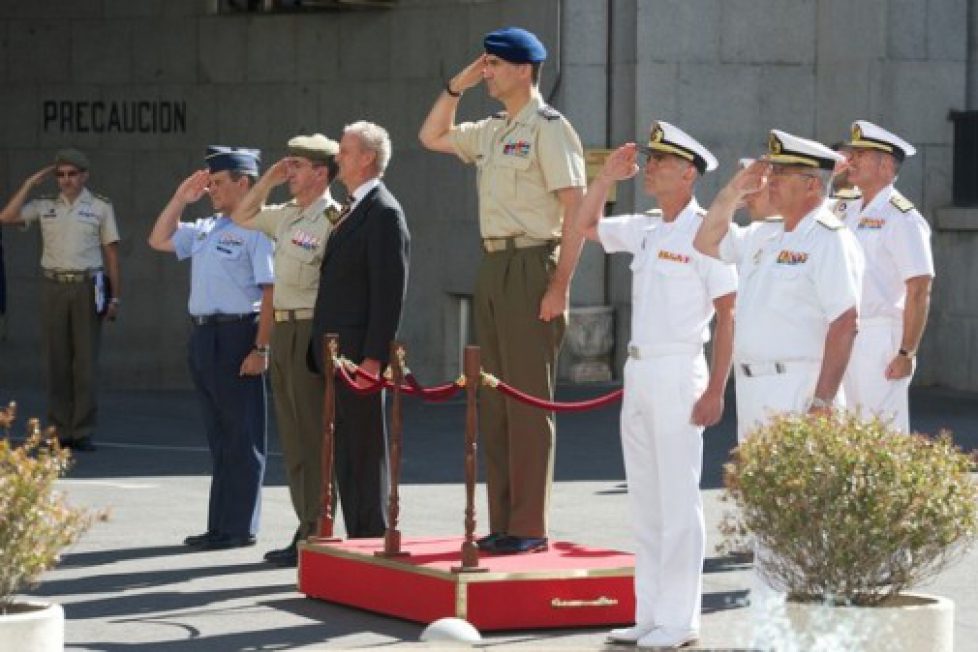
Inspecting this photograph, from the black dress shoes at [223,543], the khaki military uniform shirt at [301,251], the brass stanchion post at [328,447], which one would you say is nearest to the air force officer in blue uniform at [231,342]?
the black dress shoes at [223,543]

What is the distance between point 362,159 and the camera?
1136 centimetres

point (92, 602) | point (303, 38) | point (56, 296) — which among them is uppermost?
point (303, 38)

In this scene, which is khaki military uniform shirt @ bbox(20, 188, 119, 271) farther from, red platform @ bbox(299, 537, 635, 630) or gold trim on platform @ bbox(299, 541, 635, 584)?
gold trim on platform @ bbox(299, 541, 635, 584)

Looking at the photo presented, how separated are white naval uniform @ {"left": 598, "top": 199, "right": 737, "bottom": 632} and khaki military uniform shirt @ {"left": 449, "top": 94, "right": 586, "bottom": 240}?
1.28 metres

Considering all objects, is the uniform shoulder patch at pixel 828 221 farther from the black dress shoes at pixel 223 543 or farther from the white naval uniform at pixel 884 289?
the black dress shoes at pixel 223 543

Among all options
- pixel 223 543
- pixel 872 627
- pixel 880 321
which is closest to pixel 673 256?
pixel 880 321

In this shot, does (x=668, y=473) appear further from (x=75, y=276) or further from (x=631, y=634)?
(x=75, y=276)

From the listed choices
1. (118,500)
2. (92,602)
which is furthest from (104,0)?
(92,602)

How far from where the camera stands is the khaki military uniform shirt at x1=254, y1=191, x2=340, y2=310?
11609 millimetres

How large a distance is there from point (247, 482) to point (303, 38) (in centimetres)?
1004

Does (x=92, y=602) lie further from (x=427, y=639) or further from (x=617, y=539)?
(x=617, y=539)

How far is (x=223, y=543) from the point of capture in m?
12.3

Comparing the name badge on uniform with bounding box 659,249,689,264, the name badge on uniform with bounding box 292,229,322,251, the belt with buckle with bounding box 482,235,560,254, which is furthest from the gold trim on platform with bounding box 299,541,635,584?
the name badge on uniform with bounding box 292,229,322,251

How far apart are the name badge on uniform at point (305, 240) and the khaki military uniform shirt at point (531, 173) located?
124 cm
